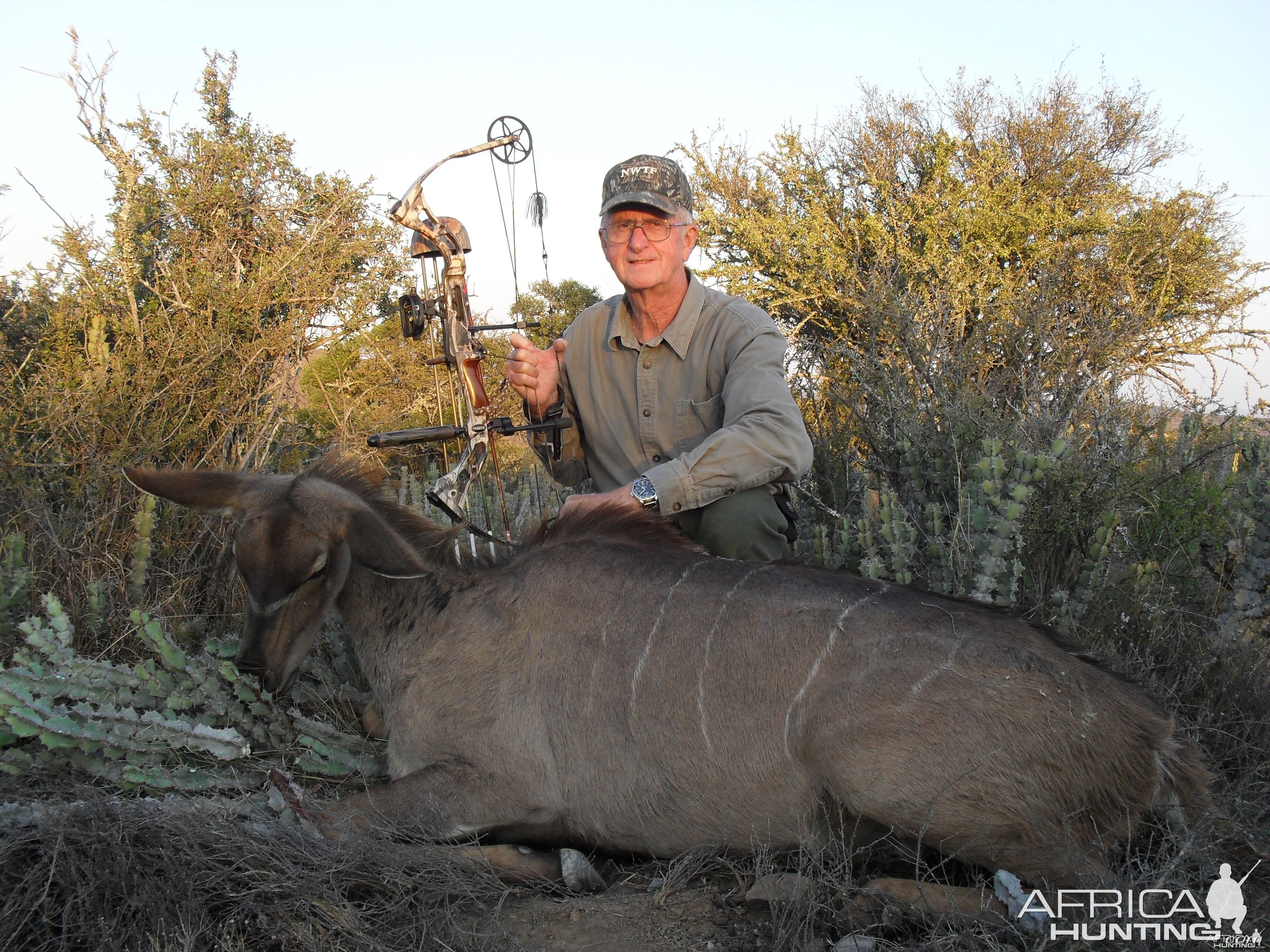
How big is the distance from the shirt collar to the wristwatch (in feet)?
3.75

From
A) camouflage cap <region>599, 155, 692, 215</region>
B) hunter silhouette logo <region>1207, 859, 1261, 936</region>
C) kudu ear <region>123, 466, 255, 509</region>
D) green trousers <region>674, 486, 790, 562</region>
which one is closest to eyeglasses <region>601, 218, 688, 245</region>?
camouflage cap <region>599, 155, 692, 215</region>

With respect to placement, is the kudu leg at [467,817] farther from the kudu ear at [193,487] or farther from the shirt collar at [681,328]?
the shirt collar at [681,328]

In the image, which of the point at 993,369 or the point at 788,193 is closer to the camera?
the point at 993,369

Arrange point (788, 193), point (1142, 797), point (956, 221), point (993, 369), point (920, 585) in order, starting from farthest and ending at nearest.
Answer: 1. point (788, 193)
2. point (956, 221)
3. point (993, 369)
4. point (920, 585)
5. point (1142, 797)

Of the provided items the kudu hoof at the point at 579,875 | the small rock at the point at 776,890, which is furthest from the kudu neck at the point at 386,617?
the small rock at the point at 776,890

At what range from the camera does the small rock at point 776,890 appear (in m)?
2.86

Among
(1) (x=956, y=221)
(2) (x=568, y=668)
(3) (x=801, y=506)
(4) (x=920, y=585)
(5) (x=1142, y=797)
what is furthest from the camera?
(1) (x=956, y=221)

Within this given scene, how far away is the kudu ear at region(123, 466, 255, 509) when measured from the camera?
12.0 ft

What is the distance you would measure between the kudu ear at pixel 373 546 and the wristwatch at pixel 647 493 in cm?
104

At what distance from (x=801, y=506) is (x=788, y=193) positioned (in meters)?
10.6

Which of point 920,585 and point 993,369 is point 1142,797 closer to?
point 920,585

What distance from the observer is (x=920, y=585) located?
525 cm

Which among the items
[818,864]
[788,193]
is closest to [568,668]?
[818,864]

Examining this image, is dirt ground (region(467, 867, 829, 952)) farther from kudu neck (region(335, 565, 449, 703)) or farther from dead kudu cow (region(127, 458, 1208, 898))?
kudu neck (region(335, 565, 449, 703))
